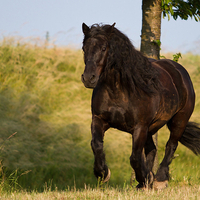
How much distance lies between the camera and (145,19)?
254 inches

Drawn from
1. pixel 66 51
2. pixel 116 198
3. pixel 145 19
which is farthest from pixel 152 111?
pixel 66 51

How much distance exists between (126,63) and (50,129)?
6463mm

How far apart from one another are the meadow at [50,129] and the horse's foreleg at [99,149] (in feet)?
10.3

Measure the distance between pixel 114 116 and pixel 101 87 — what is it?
421 millimetres

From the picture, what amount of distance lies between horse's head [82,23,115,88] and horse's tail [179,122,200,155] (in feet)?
9.25

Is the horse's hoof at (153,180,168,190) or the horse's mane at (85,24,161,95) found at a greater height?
the horse's mane at (85,24,161,95)

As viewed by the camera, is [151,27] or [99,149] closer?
[99,149]

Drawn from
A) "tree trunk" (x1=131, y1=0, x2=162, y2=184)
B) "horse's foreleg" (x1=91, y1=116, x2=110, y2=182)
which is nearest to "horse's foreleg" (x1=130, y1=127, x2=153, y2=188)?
"horse's foreleg" (x1=91, y1=116, x2=110, y2=182)

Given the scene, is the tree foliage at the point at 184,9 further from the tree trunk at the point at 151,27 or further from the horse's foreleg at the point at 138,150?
the horse's foreleg at the point at 138,150

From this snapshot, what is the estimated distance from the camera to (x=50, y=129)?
997 centimetres

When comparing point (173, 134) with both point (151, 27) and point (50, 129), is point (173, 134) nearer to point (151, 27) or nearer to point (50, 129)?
point (151, 27)

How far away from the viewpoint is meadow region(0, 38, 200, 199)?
8.52 meters

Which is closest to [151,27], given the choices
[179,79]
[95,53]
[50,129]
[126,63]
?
[179,79]

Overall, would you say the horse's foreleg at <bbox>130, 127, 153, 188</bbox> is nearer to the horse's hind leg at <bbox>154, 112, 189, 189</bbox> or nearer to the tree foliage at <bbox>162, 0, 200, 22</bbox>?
the horse's hind leg at <bbox>154, 112, 189, 189</bbox>
